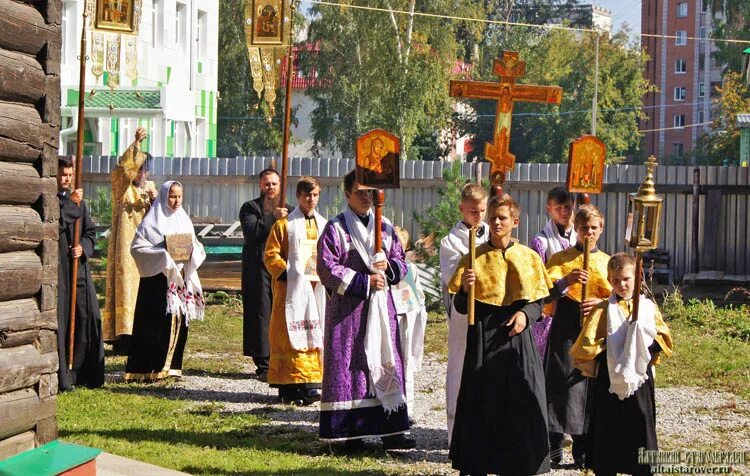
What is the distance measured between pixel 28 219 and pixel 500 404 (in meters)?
2.64

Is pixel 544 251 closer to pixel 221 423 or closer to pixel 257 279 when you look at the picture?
pixel 221 423

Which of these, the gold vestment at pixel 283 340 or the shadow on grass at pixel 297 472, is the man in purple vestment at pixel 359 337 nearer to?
the shadow on grass at pixel 297 472

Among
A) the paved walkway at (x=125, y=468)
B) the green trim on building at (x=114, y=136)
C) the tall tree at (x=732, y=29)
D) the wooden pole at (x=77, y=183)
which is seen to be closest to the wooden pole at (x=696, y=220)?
the wooden pole at (x=77, y=183)

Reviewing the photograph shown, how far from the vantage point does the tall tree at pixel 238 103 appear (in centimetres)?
4831

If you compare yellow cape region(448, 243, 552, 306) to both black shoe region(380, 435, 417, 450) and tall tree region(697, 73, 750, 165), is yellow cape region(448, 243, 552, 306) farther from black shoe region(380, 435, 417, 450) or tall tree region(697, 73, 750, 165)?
tall tree region(697, 73, 750, 165)

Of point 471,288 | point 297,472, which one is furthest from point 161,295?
point 471,288

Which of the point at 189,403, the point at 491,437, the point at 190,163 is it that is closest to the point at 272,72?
the point at 189,403

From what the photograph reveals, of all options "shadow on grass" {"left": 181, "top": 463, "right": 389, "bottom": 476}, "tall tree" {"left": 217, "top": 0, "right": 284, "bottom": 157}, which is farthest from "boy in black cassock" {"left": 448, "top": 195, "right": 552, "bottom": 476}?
"tall tree" {"left": 217, "top": 0, "right": 284, "bottom": 157}

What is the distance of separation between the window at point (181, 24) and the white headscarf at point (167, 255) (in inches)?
1049

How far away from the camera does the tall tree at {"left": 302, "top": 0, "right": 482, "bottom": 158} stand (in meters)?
44.3

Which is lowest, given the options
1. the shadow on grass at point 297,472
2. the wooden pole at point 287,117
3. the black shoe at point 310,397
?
the shadow on grass at point 297,472

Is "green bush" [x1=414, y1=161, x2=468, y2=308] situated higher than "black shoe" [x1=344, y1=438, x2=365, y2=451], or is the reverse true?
"green bush" [x1=414, y1=161, x2=468, y2=308]

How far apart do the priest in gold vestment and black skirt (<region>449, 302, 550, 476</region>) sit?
6.05 meters

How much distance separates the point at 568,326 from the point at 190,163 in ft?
49.1
